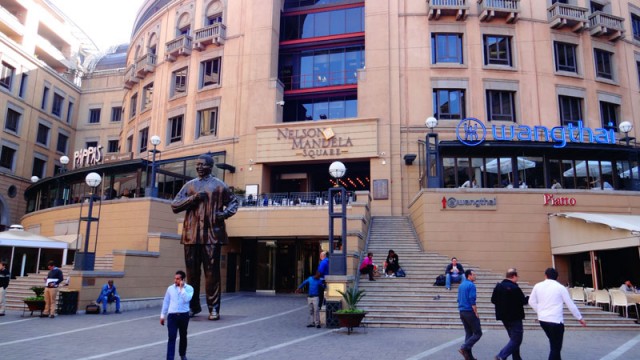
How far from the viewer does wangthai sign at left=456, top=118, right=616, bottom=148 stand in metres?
24.6

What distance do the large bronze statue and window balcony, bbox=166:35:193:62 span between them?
23.3 m

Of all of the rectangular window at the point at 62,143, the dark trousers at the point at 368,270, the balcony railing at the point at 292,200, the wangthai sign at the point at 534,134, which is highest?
the rectangular window at the point at 62,143

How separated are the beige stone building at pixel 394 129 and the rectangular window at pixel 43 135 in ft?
28.7

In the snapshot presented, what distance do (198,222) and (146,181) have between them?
1713 centimetres

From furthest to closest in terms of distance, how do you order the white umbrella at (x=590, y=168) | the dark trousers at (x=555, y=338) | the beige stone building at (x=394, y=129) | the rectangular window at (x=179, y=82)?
the rectangular window at (x=179, y=82) → the white umbrella at (x=590, y=168) → the beige stone building at (x=394, y=129) → the dark trousers at (x=555, y=338)

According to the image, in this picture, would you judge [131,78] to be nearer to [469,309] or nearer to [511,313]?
[469,309]

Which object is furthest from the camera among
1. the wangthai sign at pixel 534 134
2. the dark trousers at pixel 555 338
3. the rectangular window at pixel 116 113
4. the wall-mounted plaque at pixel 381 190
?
the rectangular window at pixel 116 113

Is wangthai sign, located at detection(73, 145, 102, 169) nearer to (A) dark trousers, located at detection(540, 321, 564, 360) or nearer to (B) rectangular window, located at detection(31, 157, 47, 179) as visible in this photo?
Answer: (B) rectangular window, located at detection(31, 157, 47, 179)

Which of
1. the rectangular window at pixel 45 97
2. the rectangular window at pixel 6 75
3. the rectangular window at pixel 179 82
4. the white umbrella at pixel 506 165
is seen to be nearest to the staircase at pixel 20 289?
the rectangular window at pixel 179 82

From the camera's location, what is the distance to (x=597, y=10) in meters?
30.5

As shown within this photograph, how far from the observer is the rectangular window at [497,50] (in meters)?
28.6

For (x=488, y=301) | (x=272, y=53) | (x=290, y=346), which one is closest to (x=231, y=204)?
(x=290, y=346)

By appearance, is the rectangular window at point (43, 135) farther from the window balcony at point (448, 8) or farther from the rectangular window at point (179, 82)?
the window balcony at point (448, 8)

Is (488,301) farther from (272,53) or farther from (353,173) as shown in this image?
(272,53)
